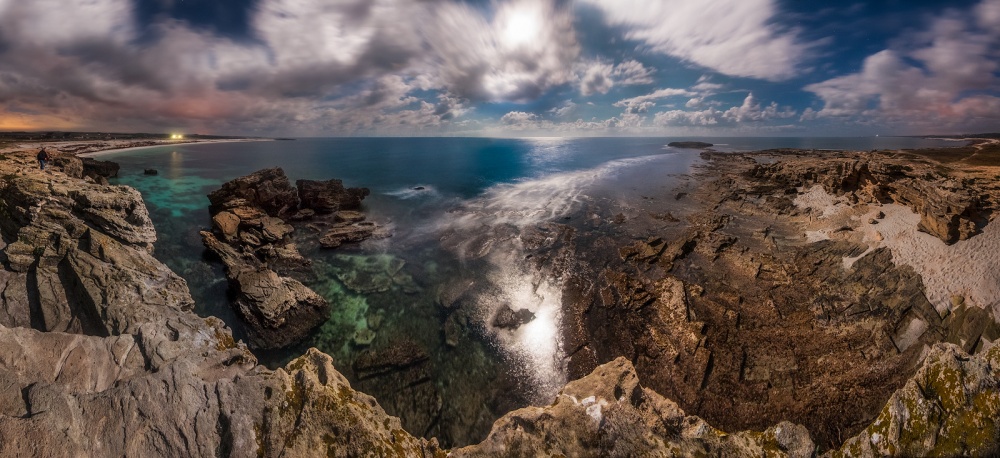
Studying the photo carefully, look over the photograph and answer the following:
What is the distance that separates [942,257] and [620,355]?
1966 cm

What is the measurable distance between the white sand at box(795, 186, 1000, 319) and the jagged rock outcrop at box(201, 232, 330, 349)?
34.5 meters

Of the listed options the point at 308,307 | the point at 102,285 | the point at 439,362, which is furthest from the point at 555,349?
the point at 102,285

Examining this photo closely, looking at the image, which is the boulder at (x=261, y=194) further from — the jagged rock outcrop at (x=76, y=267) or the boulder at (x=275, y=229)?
the jagged rock outcrop at (x=76, y=267)

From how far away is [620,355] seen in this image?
1786 cm

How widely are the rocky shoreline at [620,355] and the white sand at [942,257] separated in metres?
0.59

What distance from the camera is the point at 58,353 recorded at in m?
8.59

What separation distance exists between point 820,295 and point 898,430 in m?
17.4

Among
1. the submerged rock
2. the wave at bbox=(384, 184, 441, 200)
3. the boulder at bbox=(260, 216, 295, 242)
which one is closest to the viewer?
the submerged rock

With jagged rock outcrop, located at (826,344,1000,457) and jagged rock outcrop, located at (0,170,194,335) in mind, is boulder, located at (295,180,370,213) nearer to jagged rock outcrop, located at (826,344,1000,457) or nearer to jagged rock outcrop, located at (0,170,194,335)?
jagged rock outcrop, located at (0,170,194,335)

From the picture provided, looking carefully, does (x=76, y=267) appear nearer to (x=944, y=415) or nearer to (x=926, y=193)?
(x=944, y=415)

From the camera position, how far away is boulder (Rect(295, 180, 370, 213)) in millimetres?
42969

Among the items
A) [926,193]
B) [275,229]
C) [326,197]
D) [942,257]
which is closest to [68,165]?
[326,197]

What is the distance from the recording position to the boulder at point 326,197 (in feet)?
141

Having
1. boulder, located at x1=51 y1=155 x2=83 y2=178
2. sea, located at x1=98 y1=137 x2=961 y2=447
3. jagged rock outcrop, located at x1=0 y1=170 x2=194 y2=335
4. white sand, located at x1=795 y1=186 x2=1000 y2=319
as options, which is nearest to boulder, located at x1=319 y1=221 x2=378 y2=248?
sea, located at x1=98 y1=137 x2=961 y2=447
